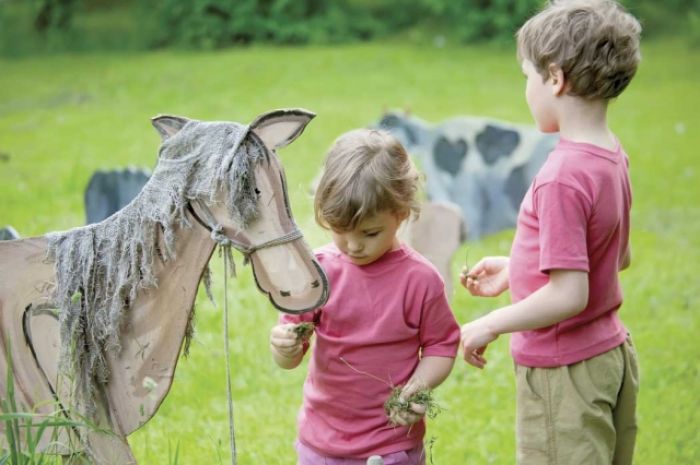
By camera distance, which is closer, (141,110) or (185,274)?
(185,274)

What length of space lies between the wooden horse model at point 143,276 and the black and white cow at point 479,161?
4427 mm

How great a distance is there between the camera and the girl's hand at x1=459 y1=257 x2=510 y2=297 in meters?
3.12

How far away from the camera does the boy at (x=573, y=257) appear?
2.59 metres

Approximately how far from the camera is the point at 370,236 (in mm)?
2744

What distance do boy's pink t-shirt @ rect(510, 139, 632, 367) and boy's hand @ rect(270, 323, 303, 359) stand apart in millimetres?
603

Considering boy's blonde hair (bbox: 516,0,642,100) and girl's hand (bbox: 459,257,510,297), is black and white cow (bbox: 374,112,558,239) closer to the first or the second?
girl's hand (bbox: 459,257,510,297)

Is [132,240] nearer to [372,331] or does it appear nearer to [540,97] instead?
[372,331]

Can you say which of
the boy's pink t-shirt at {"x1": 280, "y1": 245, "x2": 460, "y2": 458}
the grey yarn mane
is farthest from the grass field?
the grey yarn mane

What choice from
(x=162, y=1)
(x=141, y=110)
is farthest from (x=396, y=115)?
(x=162, y=1)

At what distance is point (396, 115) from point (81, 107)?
4805 millimetres

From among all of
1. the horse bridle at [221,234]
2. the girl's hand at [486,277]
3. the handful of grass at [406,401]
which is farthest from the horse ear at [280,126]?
the girl's hand at [486,277]

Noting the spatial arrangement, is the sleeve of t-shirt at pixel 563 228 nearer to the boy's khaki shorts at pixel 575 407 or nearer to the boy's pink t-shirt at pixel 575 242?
the boy's pink t-shirt at pixel 575 242

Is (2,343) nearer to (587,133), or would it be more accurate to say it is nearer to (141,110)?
(587,133)

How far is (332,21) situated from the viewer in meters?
13.6
